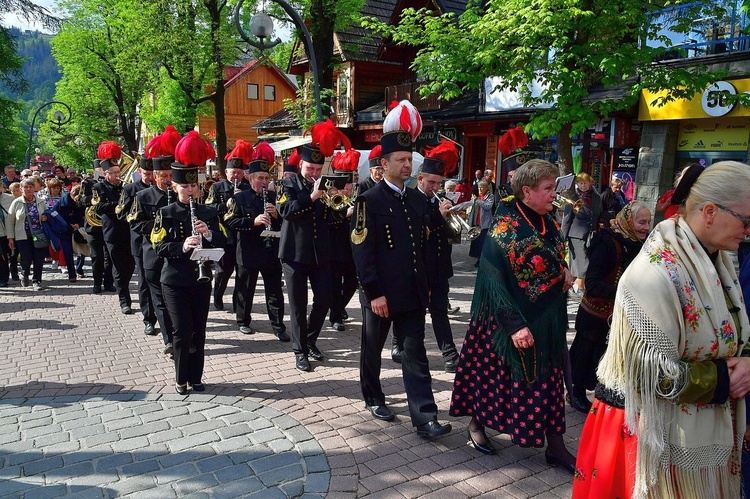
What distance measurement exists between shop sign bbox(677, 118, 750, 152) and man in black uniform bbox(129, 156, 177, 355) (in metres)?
12.0

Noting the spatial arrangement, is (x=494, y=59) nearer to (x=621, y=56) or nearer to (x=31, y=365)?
(x=621, y=56)

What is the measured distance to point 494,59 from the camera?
9.65m

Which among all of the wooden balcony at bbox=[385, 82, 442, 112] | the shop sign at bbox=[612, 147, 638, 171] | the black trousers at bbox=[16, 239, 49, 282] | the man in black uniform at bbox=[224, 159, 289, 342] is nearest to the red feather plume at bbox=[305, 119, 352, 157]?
the man in black uniform at bbox=[224, 159, 289, 342]

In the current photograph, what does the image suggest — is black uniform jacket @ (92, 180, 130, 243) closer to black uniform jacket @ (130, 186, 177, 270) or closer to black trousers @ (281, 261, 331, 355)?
black uniform jacket @ (130, 186, 177, 270)

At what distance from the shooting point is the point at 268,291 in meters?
7.28

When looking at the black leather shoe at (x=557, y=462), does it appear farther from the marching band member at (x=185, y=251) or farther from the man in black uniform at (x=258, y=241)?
the man in black uniform at (x=258, y=241)

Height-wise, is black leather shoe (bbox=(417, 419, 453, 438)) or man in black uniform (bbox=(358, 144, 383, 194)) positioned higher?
man in black uniform (bbox=(358, 144, 383, 194))

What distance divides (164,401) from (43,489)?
1513 mm

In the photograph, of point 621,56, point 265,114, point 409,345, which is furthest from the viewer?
point 265,114

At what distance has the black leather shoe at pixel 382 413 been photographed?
4.78 metres

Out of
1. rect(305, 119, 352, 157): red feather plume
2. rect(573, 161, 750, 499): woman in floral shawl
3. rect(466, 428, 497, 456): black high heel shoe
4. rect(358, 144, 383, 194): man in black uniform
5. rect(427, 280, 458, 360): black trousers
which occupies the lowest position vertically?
rect(466, 428, 497, 456): black high heel shoe

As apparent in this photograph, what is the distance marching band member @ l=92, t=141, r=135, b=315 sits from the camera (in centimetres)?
828

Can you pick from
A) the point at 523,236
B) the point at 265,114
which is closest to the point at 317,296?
the point at 523,236

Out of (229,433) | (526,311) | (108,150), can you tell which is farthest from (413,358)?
(108,150)
